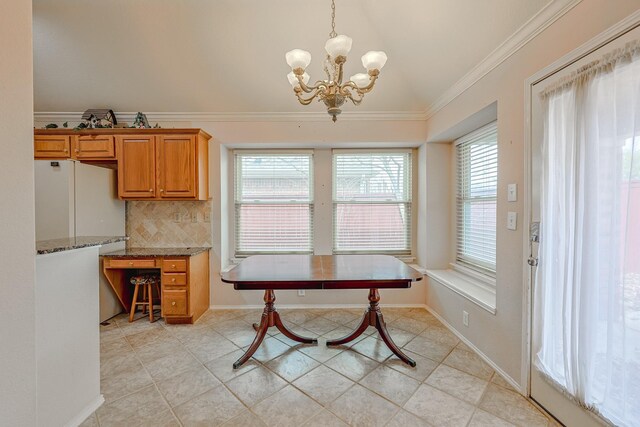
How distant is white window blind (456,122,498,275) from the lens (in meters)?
2.59

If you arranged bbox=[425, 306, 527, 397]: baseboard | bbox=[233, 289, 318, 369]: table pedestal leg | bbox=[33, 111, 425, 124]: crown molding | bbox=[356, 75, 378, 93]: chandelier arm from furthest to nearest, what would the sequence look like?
bbox=[33, 111, 425, 124]: crown molding
bbox=[233, 289, 318, 369]: table pedestal leg
bbox=[425, 306, 527, 397]: baseboard
bbox=[356, 75, 378, 93]: chandelier arm

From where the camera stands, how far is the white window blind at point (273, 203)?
3.61 m

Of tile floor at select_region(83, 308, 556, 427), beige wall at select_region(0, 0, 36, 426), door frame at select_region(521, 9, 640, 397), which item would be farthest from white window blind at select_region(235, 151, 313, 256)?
beige wall at select_region(0, 0, 36, 426)

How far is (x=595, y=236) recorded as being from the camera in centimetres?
131

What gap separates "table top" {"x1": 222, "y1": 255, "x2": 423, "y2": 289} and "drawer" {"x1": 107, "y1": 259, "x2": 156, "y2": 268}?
45.9 inches

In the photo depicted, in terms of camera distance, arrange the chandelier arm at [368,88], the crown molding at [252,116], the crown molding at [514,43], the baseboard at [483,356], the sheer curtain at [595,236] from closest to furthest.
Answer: the sheer curtain at [595,236] → the crown molding at [514,43] → the chandelier arm at [368,88] → the baseboard at [483,356] → the crown molding at [252,116]

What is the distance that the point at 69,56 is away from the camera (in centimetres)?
279

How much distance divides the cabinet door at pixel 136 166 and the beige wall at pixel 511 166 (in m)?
3.47

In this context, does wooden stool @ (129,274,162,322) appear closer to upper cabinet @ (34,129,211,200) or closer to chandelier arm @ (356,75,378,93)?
upper cabinet @ (34,129,211,200)

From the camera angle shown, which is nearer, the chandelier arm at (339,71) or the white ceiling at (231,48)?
the chandelier arm at (339,71)

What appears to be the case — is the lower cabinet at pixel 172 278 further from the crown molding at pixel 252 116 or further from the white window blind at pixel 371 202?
the white window blind at pixel 371 202

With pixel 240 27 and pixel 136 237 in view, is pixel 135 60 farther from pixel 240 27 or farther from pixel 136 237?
pixel 136 237

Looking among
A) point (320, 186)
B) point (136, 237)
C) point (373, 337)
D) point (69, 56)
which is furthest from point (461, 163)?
point (69, 56)

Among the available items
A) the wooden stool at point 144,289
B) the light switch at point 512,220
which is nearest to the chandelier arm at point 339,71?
the light switch at point 512,220
